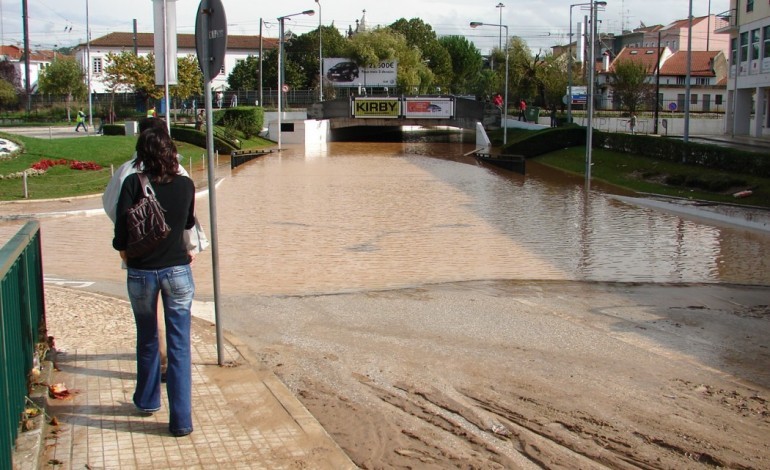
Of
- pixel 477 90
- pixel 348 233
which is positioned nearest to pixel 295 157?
pixel 348 233

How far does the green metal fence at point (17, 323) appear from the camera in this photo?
14.4 ft

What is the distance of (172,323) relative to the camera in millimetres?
5449

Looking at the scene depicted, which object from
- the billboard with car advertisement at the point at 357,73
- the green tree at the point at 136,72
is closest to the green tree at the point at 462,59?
the billboard with car advertisement at the point at 357,73

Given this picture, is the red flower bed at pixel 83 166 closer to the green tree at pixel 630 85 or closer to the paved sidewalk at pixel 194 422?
the paved sidewalk at pixel 194 422

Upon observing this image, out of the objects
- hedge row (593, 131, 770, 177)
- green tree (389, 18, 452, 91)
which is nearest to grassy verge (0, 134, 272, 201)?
hedge row (593, 131, 770, 177)

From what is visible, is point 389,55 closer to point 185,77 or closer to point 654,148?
point 185,77

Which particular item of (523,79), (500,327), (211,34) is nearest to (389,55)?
(523,79)

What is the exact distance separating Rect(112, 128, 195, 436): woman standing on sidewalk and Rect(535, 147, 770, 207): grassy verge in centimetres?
2060

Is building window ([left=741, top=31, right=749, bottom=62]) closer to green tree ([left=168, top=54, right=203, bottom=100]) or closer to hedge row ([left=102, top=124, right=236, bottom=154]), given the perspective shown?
hedge row ([left=102, top=124, right=236, bottom=154])

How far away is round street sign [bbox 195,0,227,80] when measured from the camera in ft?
22.3

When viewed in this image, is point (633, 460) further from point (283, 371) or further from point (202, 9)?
point (202, 9)

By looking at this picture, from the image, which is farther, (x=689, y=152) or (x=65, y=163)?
(x=689, y=152)

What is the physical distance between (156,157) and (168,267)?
2.24 ft

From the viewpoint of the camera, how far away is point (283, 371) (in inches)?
283
